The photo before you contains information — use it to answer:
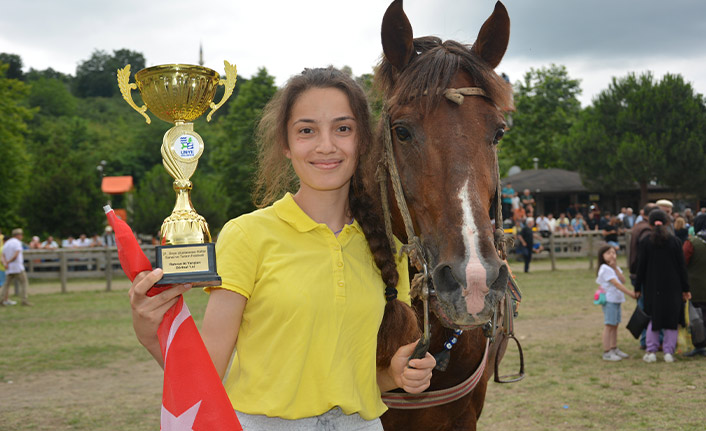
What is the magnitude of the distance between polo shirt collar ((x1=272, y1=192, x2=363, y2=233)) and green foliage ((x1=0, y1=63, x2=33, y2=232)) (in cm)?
3278

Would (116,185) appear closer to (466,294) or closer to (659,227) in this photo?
(659,227)

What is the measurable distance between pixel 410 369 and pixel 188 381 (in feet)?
2.43

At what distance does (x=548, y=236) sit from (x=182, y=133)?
22.4m

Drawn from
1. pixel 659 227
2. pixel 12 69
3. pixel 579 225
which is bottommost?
pixel 579 225

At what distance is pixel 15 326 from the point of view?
11.8m

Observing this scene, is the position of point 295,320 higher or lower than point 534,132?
lower

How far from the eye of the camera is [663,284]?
8242 millimetres

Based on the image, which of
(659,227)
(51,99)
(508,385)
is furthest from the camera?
(51,99)

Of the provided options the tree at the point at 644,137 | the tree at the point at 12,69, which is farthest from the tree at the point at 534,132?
the tree at the point at 12,69

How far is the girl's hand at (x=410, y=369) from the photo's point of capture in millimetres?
2080

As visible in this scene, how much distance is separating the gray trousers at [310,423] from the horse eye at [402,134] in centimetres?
100

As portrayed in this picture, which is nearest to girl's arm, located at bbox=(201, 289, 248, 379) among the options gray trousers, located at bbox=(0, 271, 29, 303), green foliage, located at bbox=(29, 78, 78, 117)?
gray trousers, located at bbox=(0, 271, 29, 303)

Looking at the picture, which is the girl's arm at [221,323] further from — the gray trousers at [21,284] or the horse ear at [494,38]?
the gray trousers at [21,284]

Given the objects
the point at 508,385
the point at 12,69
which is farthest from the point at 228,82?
the point at 12,69
